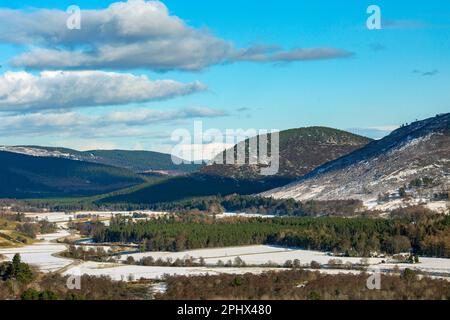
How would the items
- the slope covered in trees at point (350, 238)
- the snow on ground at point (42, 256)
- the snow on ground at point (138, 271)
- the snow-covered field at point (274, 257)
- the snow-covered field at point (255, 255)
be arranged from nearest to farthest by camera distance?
the snow on ground at point (138, 271)
the snow-covered field at point (274, 257)
the snow on ground at point (42, 256)
the snow-covered field at point (255, 255)
the slope covered in trees at point (350, 238)

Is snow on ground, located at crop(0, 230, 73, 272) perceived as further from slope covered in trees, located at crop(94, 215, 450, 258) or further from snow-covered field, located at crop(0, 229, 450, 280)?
slope covered in trees, located at crop(94, 215, 450, 258)

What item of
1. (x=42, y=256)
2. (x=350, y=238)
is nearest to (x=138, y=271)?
(x=42, y=256)

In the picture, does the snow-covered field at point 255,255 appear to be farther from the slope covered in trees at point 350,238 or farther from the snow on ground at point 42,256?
the snow on ground at point 42,256

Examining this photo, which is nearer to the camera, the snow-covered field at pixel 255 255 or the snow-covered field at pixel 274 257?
the snow-covered field at pixel 274 257

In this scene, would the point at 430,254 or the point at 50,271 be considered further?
the point at 430,254

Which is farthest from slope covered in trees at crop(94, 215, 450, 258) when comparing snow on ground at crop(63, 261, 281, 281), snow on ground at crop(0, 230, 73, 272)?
snow on ground at crop(63, 261, 281, 281)

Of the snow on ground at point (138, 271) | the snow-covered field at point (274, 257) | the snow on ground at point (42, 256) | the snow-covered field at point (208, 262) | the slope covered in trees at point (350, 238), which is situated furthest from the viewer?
the slope covered in trees at point (350, 238)

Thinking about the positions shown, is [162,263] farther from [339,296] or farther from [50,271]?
[339,296]

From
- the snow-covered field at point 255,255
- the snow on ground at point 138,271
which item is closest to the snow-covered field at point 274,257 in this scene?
the snow-covered field at point 255,255
